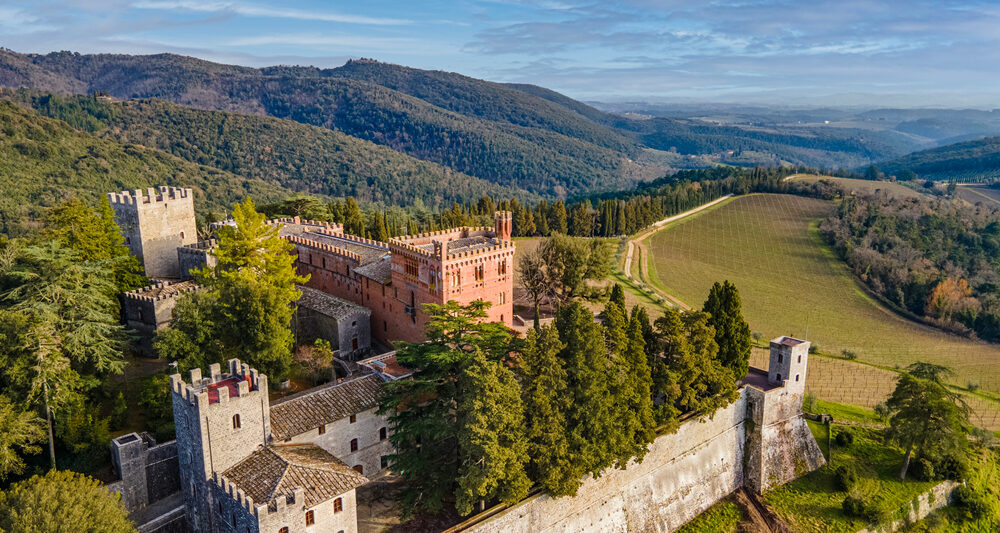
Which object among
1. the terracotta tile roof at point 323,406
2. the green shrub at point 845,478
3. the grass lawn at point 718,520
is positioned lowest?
the grass lawn at point 718,520

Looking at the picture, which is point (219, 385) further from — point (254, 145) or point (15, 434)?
point (254, 145)

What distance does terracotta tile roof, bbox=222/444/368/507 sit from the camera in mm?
24375

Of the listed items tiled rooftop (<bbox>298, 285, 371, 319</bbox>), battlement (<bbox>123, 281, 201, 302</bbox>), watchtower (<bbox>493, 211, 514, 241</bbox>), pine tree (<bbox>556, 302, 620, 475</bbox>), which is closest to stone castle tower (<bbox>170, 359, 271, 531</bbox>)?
pine tree (<bbox>556, 302, 620, 475</bbox>)

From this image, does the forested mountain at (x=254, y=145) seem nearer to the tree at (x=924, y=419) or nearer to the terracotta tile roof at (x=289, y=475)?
the terracotta tile roof at (x=289, y=475)

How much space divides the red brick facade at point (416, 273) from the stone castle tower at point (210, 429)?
1425 centimetres

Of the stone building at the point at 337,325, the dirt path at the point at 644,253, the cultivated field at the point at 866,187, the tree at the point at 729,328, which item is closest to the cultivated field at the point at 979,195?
the cultivated field at the point at 866,187

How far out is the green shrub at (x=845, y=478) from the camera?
129 ft

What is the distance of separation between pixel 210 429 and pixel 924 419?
1618 inches

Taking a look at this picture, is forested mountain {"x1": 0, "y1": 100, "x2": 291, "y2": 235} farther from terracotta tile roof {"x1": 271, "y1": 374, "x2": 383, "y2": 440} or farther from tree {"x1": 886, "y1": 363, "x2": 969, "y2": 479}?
tree {"x1": 886, "y1": 363, "x2": 969, "y2": 479}

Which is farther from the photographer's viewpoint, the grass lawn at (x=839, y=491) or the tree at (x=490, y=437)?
the grass lawn at (x=839, y=491)

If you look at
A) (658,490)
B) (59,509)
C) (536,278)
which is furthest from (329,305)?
(658,490)

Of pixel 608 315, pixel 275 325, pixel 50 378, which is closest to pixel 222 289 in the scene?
pixel 275 325

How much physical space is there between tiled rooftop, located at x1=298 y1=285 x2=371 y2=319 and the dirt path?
39063mm

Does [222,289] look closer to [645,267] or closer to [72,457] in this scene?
[72,457]
